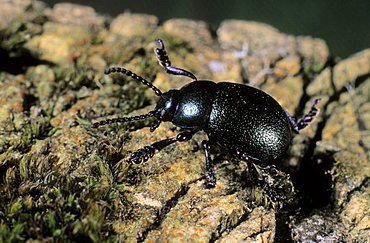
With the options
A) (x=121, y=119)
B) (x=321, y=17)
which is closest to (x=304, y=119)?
(x=121, y=119)

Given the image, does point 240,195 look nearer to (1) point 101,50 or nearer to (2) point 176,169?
(2) point 176,169

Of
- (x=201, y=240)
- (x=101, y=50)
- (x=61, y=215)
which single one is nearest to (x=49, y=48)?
(x=101, y=50)

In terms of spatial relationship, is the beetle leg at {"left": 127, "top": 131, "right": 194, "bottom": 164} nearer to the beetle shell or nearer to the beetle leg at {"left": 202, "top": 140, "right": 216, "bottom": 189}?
the beetle shell

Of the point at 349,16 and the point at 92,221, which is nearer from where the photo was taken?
the point at 92,221

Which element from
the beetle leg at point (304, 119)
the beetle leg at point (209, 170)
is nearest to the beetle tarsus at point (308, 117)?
the beetle leg at point (304, 119)

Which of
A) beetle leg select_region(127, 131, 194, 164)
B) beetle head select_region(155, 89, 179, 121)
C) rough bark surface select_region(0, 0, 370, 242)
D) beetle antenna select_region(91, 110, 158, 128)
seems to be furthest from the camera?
beetle head select_region(155, 89, 179, 121)

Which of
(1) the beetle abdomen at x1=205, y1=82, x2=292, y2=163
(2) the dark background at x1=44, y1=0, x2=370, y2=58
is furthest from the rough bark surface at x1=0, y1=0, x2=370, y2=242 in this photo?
(2) the dark background at x1=44, y1=0, x2=370, y2=58
